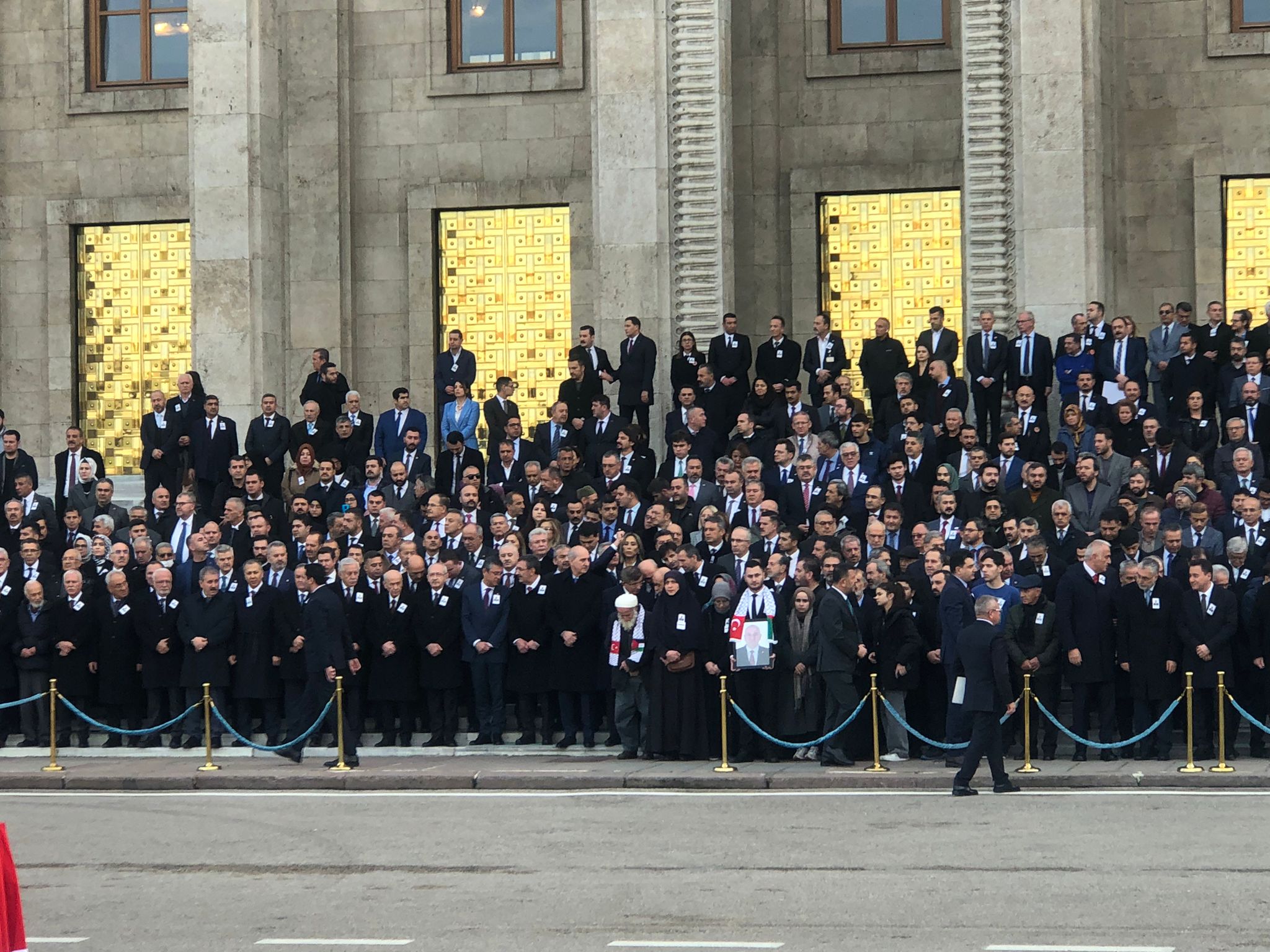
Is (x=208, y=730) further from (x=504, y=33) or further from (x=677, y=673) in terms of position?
(x=504, y=33)

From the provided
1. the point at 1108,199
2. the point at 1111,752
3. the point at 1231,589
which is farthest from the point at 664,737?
the point at 1108,199

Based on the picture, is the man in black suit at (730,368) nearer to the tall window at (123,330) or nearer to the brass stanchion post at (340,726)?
the brass stanchion post at (340,726)

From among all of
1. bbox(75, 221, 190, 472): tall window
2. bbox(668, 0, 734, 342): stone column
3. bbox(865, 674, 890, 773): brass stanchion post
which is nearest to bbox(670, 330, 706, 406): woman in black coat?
bbox(668, 0, 734, 342): stone column

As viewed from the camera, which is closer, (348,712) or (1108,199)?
(348,712)

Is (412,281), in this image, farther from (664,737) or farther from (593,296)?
(664,737)

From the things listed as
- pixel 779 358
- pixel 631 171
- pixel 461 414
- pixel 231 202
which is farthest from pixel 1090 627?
pixel 231 202

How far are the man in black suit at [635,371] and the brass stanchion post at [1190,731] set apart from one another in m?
9.15

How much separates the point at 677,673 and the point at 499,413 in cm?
632

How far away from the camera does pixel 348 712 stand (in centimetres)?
2191

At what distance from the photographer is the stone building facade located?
28.5 metres

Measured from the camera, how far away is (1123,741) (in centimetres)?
2036

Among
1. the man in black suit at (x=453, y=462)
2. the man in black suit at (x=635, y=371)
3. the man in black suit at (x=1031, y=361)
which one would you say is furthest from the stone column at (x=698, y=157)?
the man in black suit at (x=1031, y=361)

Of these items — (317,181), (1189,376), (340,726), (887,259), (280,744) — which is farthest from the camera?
(317,181)

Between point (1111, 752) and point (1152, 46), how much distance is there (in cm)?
1355
